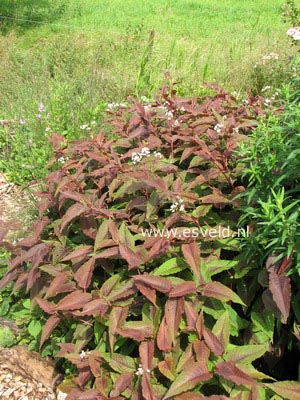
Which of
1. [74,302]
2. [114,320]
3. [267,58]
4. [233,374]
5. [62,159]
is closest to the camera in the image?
[233,374]

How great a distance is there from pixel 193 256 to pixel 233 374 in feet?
1.42

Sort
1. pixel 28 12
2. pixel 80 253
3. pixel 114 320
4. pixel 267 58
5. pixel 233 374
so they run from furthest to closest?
pixel 28 12, pixel 267 58, pixel 80 253, pixel 114 320, pixel 233 374

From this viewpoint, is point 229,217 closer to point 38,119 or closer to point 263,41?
point 38,119

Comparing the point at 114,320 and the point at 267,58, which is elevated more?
the point at 267,58

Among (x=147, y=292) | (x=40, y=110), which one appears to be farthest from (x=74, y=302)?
(x=40, y=110)

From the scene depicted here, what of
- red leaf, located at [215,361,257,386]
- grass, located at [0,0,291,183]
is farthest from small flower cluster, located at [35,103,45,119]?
red leaf, located at [215,361,257,386]

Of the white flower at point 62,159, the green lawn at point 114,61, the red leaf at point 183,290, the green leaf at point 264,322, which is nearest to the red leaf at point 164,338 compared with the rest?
the red leaf at point 183,290

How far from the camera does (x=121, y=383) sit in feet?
5.62

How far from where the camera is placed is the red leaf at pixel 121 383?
170cm

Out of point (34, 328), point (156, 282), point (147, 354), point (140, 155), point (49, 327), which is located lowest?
point (34, 328)

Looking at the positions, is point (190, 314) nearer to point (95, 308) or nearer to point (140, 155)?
point (95, 308)

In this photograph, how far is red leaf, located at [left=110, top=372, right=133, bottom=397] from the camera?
66.9 inches

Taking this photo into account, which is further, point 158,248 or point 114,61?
point 114,61

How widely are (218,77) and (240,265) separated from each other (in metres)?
4.09
